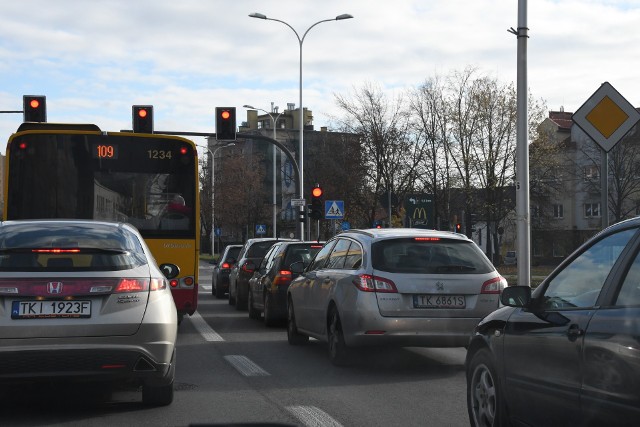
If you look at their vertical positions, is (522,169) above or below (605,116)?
below

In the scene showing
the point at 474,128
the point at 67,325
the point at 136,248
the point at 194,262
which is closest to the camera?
the point at 67,325

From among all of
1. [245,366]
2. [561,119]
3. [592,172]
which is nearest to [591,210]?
[592,172]

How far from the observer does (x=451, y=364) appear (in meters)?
11.2

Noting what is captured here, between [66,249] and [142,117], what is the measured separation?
19511 millimetres

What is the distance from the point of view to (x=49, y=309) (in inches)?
282

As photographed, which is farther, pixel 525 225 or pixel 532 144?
pixel 532 144

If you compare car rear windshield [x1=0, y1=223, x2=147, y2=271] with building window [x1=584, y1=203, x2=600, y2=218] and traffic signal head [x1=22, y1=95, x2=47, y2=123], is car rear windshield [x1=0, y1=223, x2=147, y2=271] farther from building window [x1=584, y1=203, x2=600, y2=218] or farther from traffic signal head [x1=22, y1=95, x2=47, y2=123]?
building window [x1=584, y1=203, x2=600, y2=218]

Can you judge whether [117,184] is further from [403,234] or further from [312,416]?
[312,416]

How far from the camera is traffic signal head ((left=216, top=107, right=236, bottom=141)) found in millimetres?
27625

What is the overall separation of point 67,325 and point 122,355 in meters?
0.47

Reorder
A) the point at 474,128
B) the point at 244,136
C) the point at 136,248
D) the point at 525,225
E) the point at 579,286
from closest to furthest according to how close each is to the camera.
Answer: the point at 579,286 < the point at 136,248 < the point at 525,225 < the point at 244,136 < the point at 474,128

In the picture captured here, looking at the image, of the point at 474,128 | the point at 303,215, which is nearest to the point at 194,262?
the point at 303,215

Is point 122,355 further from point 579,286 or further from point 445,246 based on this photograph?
point 445,246

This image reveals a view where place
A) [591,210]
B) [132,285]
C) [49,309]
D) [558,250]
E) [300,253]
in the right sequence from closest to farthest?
[49,309]
[132,285]
[300,253]
[558,250]
[591,210]
